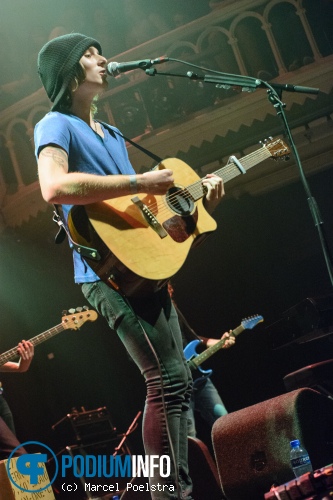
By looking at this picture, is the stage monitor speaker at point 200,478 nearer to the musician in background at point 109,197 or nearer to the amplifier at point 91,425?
the musician in background at point 109,197

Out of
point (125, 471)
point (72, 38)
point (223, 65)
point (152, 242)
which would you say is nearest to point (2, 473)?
point (125, 471)

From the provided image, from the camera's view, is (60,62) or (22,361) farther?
(22,361)

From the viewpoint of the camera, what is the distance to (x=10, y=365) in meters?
6.08

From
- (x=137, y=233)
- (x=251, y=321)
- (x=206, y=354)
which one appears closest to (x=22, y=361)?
(x=206, y=354)

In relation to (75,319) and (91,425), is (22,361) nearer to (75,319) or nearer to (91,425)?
(75,319)

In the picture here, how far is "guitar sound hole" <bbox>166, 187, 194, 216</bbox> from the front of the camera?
113 inches

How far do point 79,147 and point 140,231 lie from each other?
52 centimetres

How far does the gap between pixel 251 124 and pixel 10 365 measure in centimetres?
427

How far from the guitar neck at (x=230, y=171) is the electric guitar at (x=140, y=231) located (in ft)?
0.14

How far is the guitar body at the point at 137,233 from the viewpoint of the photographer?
2.47 metres

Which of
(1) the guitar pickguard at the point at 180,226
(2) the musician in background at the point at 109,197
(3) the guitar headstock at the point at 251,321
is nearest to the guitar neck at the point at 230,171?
(1) the guitar pickguard at the point at 180,226

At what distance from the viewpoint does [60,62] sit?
9.25 feet

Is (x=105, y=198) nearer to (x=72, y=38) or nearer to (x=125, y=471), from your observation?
(x=72, y=38)

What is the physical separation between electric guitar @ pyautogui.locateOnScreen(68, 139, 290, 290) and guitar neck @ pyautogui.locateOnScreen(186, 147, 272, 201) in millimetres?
43
